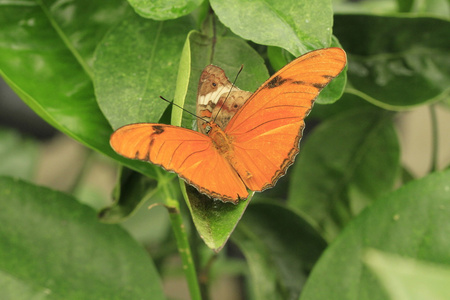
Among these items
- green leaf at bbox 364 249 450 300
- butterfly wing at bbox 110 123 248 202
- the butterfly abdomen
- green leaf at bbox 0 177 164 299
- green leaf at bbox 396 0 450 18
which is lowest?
green leaf at bbox 0 177 164 299

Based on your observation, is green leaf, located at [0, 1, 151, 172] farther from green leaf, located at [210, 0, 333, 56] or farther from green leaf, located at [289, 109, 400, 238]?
green leaf, located at [289, 109, 400, 238]

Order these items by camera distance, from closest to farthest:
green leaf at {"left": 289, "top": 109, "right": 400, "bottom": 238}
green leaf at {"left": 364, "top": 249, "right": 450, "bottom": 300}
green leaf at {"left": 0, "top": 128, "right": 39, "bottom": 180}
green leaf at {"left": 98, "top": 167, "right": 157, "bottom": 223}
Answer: green leaf at {"left": 364, "top": 249, "right": 450, "bottom": 300} → green leaf at {"left": 98, "top": 167, "right": 157, "bottom": 223} → green leaf at {"left": 289, "top": 109, "right": 400, "bottom": 238} → green leaf at {"left": 0, "top": 128, "right": 39, "bottom": 180}

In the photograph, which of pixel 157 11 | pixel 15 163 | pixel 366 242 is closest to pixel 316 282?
pixel 366 242

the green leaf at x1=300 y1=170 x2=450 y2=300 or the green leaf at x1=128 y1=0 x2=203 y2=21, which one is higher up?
the green leaf at x1=128 y1=0 x2=203 y2=21

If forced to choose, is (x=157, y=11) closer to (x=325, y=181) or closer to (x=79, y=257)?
(x=79, y=257)

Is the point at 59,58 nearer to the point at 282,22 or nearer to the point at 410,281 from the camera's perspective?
the point at 282,22

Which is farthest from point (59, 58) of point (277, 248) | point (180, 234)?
point (277, 248)

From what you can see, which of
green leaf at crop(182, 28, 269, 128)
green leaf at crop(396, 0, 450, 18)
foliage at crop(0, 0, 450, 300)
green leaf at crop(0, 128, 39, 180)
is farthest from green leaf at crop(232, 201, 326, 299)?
green leaf at crop(0, 128, 39, 180)

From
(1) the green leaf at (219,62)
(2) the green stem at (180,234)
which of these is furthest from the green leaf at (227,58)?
(2) the green stem at (180,234)
